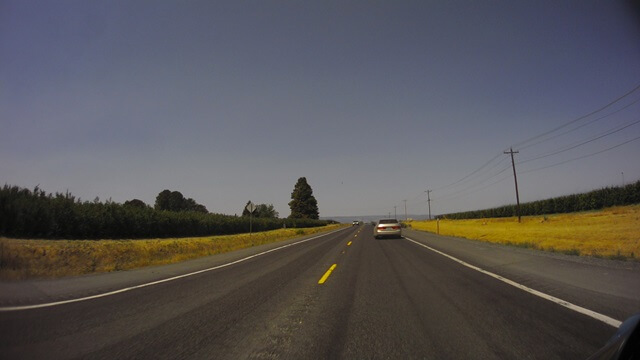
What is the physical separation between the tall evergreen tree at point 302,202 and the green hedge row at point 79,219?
53398 millimetres

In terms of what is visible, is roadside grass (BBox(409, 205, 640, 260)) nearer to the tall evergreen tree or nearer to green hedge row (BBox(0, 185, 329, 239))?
green hedge row (BBox(0, 185, 329, 239))

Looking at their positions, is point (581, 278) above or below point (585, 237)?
below

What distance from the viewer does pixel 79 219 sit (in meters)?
28.1

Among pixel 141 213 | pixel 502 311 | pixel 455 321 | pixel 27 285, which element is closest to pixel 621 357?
pixel 455 321

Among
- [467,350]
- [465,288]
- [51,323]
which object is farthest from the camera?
[465,288]

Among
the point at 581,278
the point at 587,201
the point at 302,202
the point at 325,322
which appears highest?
the point at 302,202

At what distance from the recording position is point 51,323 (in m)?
5.18

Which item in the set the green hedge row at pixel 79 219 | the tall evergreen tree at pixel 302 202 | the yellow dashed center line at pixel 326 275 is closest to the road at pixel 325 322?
the yellow dashed center line at pixel 326 275

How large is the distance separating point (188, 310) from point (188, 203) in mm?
130432

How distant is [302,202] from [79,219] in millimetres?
75755

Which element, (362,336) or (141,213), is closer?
Answer: (362,336)

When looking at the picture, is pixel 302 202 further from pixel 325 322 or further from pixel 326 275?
pixel 325 322

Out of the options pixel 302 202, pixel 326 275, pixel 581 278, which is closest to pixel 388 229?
pixel 326 275

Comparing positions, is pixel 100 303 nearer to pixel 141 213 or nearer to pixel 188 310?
pixel 188 310
